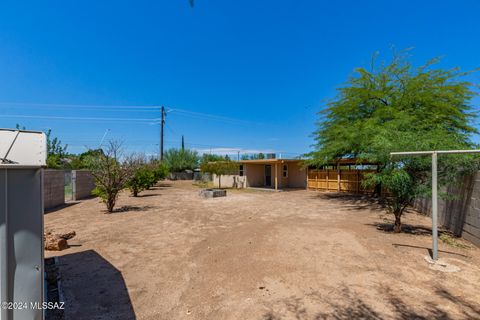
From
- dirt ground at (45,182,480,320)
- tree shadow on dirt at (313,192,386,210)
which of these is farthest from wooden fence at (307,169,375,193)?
dirt ground at (45,182,480,320)

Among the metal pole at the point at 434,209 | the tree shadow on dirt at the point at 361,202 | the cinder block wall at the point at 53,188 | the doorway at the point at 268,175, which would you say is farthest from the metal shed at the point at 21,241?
the doorway at the point at 268,175

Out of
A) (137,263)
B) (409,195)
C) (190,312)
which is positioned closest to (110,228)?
(137,263)

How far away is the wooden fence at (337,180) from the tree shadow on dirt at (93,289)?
48.6ft

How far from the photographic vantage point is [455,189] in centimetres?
595

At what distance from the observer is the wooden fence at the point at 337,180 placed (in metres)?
15.8

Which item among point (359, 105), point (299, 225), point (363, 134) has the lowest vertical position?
point (299, 225)

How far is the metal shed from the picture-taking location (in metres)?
1.69

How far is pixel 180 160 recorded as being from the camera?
103ft

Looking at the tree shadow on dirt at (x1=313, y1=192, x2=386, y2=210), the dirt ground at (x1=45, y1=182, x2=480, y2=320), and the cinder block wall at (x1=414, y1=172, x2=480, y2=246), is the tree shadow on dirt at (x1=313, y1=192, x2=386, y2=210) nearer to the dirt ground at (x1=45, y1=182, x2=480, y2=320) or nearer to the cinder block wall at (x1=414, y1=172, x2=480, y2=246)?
the dirt ground at (x1=45, y1=182, x2=480, y2=320)

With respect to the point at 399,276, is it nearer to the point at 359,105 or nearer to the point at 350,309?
the point at 350,309

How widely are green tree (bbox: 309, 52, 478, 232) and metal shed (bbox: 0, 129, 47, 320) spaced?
6170 mm

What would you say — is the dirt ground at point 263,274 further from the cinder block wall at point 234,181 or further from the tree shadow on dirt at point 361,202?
the cinder block wall at point 234,181

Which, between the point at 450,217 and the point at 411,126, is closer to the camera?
the point at 450,217

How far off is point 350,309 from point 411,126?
8.29 meters
